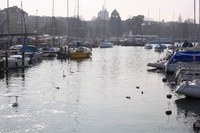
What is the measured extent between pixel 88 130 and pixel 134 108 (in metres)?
8.05

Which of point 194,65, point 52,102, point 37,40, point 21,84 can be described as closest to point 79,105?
point 52,102

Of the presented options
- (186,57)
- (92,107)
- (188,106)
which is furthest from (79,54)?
(188,106)

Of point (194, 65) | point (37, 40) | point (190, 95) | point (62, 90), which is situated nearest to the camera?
point (190, 95)

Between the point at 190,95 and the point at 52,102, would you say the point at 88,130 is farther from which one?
the point at 190,95

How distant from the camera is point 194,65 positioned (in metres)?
55.0

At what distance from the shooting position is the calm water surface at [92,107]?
29234 millimetres

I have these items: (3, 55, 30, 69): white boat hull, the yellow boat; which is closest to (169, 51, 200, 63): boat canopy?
(3, 55, 30, 69): white boat hull

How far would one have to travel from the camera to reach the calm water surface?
2923cm

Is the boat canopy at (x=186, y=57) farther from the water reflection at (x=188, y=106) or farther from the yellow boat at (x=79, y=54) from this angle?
the yellow boat at (x=79, y=54)

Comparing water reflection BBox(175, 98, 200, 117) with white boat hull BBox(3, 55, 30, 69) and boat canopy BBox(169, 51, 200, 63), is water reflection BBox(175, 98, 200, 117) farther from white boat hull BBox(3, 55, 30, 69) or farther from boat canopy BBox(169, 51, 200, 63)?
white boat hull BBox(3, 55, 30, 69)

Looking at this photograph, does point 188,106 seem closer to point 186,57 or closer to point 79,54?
point 186,57

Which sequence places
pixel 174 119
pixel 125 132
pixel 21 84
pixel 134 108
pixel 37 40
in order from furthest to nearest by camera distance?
1. pixel 37 40
2. pixel 21 84
3. pixel 134 108
4. pixel 174 119
5. pixel 125 132

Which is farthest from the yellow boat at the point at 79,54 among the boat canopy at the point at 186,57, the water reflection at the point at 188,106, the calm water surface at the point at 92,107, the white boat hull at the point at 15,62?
the water reflection at the point at 188,106


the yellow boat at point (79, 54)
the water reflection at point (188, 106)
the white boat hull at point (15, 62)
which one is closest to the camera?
the water reflection at point (188, 106)
